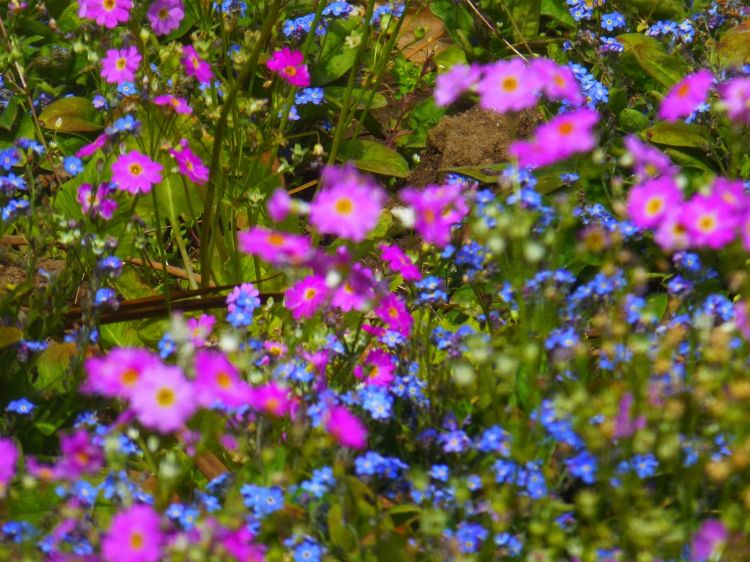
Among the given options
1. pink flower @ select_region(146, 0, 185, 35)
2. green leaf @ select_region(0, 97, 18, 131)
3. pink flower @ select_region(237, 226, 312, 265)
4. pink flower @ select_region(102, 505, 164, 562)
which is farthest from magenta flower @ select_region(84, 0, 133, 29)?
pink flower @ select_region(102, 505, 164, 562)

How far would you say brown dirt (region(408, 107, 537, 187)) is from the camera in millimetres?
4285

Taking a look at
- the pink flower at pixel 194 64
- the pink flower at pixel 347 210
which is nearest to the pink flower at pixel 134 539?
the pink flower at pixel 347 210

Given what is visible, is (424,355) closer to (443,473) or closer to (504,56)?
(443,473)

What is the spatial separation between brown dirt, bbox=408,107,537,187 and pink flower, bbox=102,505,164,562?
2.59 meters

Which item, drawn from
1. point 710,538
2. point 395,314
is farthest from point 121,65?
point 710,538

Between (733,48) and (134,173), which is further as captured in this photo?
(733,48)

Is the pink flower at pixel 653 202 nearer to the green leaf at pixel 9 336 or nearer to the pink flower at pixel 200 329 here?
the pink flower at pixel 200 329

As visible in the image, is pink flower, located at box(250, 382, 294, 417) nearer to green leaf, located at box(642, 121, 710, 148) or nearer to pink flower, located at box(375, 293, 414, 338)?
pink flower, located at box(375, 293, 414, 338)

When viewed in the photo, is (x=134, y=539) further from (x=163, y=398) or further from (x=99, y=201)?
(x=99, y=201)

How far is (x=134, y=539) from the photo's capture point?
1.81 m

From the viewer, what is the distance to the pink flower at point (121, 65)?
3.42 meters

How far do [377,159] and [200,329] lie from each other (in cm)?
156

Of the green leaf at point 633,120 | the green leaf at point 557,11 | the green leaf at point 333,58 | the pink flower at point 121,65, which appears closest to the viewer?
the pink flower at point 121,65

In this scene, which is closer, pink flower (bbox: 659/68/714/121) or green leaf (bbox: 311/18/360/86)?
pink flower (bbox: 659/68/714/121)
